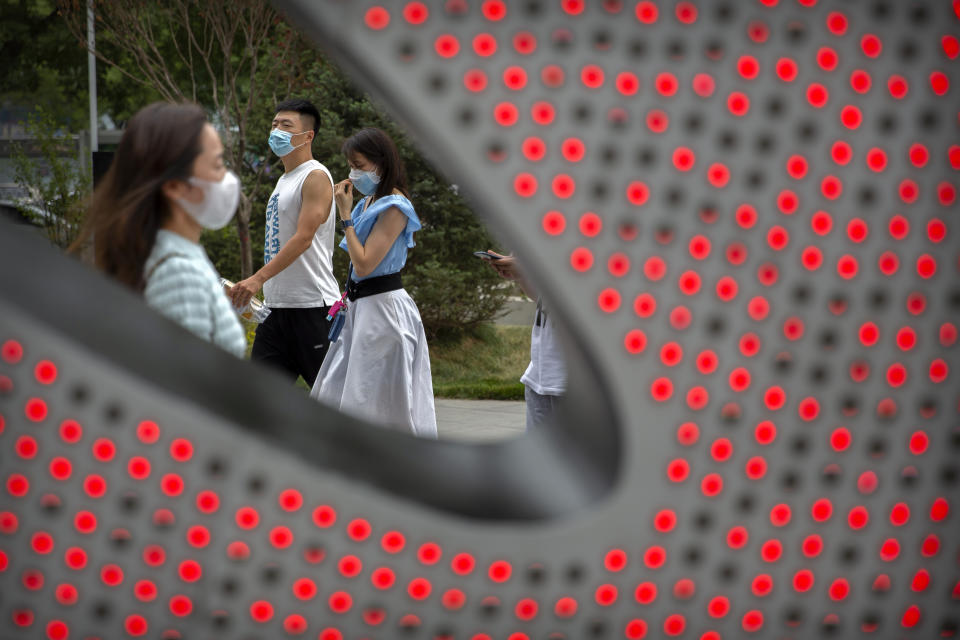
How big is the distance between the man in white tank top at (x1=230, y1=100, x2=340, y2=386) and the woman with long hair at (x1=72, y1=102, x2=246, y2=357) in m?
2.66

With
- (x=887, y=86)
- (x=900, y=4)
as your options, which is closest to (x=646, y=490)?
(x=887, y=86)

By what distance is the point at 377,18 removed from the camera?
169 cm

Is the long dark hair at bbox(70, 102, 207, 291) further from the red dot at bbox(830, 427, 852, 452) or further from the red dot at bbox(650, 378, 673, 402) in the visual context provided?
the red dot at bbox(830, 427, 852, 452)

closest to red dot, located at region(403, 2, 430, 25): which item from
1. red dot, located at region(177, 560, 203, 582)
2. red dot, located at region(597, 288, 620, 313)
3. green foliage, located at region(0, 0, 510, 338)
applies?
red dot, located at region(597, 288, 620, 313)

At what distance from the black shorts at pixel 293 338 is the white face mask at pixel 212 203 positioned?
2.85 m

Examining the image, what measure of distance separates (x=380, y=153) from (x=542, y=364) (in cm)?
140

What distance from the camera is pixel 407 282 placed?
40.9 feet

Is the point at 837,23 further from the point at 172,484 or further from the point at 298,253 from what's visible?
the point at 298,253

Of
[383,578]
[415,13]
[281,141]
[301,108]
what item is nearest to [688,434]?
[383,578]

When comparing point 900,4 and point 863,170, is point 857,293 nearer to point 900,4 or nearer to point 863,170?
point 863,170

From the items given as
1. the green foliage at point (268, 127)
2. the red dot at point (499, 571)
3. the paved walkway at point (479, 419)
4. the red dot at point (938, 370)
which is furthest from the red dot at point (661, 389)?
the green foliage at point (268, 127)

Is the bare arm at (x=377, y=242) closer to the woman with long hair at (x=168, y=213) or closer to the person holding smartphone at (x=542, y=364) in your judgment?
the person holding smartphone at (x=542, y=364)

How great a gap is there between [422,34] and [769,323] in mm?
794

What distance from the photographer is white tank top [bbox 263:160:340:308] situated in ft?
16.4
